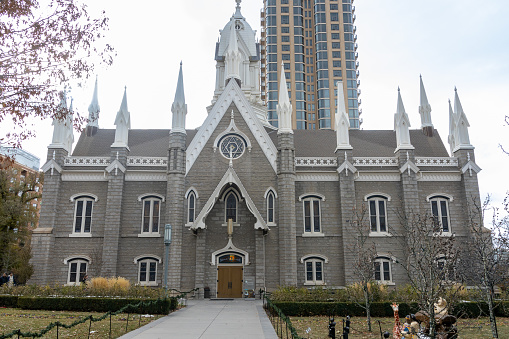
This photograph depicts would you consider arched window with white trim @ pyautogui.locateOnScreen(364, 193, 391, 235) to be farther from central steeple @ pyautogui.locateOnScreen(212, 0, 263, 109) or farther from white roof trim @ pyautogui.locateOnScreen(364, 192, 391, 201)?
central steeple @ pyautogui.locateOnScreen(212, 0, 263, 109)

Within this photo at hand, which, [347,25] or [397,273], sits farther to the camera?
[347,25]

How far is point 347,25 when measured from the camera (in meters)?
98.8

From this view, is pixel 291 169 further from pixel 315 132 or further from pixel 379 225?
pixel 315 132

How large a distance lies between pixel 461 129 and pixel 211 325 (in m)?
26.3

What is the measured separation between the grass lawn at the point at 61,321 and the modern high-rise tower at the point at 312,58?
3117 inches

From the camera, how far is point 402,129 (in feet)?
107

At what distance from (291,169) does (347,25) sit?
78.8m

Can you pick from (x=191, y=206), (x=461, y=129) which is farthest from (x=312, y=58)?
(x=191, y=206)

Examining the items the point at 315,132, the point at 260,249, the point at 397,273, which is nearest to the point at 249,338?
the point at 260,249

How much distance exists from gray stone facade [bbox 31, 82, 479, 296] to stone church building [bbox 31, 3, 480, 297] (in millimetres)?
75

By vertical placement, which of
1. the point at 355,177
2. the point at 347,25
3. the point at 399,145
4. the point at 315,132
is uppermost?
the point at 347,25

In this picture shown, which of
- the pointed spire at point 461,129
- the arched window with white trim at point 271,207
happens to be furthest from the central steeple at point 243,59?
the pointed spire at point 461,129

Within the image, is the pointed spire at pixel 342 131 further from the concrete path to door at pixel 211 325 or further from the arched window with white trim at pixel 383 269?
the concrete path to door at pixel 211 325

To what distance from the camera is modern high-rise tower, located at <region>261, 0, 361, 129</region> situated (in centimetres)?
9631
